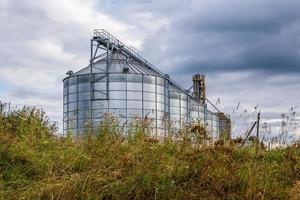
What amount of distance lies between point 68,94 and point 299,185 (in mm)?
35258

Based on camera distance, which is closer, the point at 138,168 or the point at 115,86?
the point at 138,168

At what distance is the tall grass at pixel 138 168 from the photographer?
637 cm

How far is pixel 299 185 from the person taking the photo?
7.01m

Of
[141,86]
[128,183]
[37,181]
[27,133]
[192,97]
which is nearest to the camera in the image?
[128,183]

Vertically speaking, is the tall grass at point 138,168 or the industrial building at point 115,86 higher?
the industrial building at point 115,86

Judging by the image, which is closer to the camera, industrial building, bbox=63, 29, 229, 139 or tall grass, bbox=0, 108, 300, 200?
tall grass, bbox=0, 108, 300, 200

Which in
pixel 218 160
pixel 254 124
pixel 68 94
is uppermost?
pixel 68 94

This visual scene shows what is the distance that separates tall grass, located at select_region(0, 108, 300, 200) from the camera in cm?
637

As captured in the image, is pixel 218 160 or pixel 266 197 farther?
pixel 218 160

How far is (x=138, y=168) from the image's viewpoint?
674 centimetres

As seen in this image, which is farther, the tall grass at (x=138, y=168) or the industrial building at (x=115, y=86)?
the industrial building at (x=115, y=86)

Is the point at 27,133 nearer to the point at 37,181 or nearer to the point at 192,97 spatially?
the point at 37,181

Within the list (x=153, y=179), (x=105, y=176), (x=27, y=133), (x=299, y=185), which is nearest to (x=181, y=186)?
(x=153, y=179)

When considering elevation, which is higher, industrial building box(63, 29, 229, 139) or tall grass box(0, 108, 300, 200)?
industrial building box(63, 29, 229, 139)
